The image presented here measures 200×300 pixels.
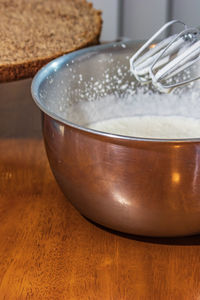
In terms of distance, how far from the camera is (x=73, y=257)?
1.44 feet

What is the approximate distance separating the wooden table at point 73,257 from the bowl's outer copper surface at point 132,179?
26 millimetres

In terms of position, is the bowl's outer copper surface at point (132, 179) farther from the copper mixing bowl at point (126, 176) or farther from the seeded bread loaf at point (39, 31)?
the seeded bread loaf at point (39, 31)

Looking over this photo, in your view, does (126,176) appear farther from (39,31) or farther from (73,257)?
(39,31)

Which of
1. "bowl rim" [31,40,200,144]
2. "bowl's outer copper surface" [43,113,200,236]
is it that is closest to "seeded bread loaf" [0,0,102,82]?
"bowl rim" [31,40,200,144]

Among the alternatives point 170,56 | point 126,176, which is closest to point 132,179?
point 126,176

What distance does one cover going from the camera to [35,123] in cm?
74

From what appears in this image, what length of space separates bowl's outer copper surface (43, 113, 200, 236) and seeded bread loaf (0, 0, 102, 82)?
0.23 meters

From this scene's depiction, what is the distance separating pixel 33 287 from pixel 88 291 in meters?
0.05

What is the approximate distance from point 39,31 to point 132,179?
17.3 inches

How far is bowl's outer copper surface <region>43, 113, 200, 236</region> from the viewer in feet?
1.23

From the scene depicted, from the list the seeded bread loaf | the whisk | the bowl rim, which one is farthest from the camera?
the seeded bread loaf

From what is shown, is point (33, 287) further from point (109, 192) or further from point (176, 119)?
point (176, 119)

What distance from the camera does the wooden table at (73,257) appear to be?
396mm

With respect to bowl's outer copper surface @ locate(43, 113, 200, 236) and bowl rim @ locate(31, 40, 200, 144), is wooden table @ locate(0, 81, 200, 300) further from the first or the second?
bowl rim @ locate(31, 40, 200, 144)
